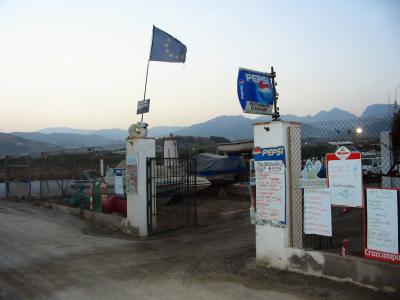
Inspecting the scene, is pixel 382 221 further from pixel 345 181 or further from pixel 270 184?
pixel 270 184

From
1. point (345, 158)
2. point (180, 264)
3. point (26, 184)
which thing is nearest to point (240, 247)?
point (180, 264)

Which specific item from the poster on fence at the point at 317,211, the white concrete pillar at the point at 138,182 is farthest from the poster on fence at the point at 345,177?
the white concrete pillar at the point at 138,182

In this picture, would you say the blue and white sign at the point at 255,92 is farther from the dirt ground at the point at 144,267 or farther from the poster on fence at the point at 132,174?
the poster on fence at the point at 132,174

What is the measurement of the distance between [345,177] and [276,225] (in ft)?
5.62

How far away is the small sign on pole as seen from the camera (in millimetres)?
13840

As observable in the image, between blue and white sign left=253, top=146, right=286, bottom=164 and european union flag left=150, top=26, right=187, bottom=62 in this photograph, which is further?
european union flag left=150, top=26, right=187, bottom=62

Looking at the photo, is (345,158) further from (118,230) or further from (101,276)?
(118,230)

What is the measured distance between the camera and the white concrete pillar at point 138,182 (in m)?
12.6

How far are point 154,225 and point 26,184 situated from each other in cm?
1262

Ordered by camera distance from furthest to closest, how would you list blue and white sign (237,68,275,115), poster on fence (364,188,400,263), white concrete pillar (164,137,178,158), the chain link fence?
white concrete pillar (164,137,178,158) < blue and white sign (237,68,275,115) < the chain link fence < poster on fence (364,188,400,263)

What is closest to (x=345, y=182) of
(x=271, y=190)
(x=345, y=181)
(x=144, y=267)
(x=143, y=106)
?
(x=345, y=181)

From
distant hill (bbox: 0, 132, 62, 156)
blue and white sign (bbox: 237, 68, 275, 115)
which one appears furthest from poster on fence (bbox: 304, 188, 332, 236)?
distant hill (bbox: 0, 132, 62, 156)

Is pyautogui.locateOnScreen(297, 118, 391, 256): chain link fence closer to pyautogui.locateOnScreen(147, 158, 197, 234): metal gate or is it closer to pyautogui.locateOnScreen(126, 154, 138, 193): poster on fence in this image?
pyautogui.locateOnScreen(147, 158, 197, 234): metal gate

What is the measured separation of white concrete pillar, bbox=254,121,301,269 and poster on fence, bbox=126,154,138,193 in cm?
518
